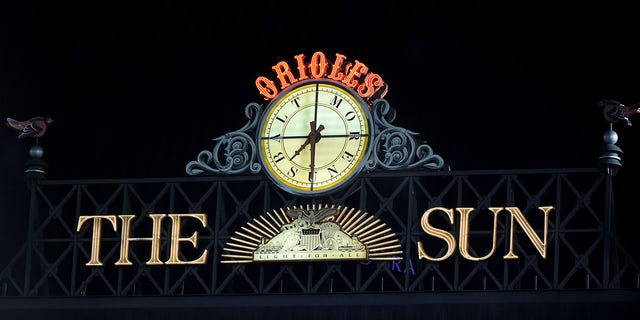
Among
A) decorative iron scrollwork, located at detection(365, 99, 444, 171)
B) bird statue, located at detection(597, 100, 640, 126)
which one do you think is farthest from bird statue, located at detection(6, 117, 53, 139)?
bird statue, located at detection(597, 100, 640, 126)

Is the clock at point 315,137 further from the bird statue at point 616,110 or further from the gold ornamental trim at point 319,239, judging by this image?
the bird statue at point 616,110

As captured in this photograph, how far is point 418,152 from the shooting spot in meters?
27.9

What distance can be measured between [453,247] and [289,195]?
3.80 metres

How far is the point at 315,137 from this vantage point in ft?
92.1

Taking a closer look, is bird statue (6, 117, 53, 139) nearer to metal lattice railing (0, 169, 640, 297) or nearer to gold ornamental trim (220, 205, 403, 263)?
metal lattice railing (0, 169, 640, 297)

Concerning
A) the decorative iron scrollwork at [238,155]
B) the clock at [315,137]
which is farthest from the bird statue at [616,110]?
the decorative iron scrollwork at [238,155]

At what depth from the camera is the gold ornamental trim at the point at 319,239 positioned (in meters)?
27.2

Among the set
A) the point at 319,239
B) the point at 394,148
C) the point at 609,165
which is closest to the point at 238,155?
the point at 319,239

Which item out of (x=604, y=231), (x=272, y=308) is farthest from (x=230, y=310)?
(x=604, y=231)

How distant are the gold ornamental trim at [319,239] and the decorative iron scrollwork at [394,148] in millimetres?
864

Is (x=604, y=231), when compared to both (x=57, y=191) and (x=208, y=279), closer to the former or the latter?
(x=208, y=279)

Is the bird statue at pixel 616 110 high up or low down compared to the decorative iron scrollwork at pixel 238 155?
up

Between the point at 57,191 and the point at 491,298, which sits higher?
the point at 57,191

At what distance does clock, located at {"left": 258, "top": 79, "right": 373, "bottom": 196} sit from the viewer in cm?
2792
